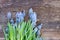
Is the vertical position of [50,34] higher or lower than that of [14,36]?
lower

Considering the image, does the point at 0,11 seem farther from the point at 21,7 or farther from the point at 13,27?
the point at 13,27

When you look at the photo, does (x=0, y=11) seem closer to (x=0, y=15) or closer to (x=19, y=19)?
(x=0, y=15)

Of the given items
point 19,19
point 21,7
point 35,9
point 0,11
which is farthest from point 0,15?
point 19,19

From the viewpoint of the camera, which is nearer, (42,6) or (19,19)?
(19,19)

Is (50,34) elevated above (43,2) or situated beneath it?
situated beneath

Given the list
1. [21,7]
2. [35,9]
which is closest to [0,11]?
[21,7]

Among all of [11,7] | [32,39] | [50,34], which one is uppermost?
[11,7]
